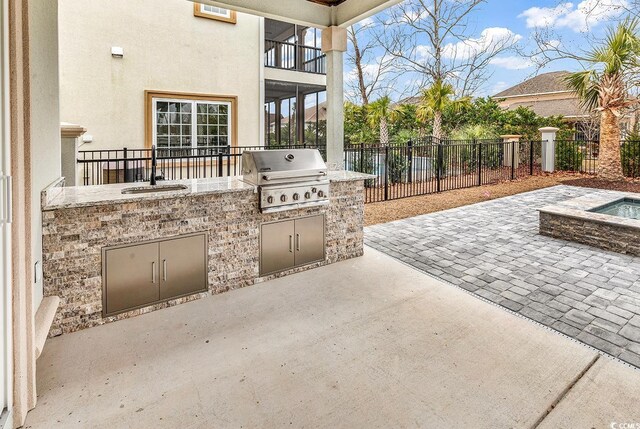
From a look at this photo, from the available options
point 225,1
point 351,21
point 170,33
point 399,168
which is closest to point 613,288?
point 351,21

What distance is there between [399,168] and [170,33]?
6.92 meters

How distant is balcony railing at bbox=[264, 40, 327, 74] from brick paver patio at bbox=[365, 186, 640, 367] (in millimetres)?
7769

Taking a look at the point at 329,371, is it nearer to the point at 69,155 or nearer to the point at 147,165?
the point at 69,155

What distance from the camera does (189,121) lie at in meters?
9.54

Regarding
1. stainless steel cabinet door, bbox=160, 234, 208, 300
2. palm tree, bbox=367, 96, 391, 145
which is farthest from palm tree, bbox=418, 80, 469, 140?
stainless steel cabinet door, bbox=160, 234, 208, 300

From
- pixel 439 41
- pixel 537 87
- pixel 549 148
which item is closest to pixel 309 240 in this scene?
pixel 549 148

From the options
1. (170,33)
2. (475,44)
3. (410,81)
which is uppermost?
(475,44)

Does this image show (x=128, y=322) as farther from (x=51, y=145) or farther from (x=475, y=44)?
(x=475, y=44)

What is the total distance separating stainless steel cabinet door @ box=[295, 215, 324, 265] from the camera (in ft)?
14.4

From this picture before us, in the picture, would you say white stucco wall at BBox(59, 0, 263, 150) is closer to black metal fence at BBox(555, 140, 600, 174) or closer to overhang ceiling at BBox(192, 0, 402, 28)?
overhang ceiling at BBox(192, 0, 402, 28)

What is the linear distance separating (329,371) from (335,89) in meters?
4.43

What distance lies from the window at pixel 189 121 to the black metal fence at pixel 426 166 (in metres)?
3.42

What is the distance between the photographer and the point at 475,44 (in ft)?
60.0

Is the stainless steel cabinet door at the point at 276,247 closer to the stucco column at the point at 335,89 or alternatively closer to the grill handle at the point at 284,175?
the grill handle at the point at 284,175
